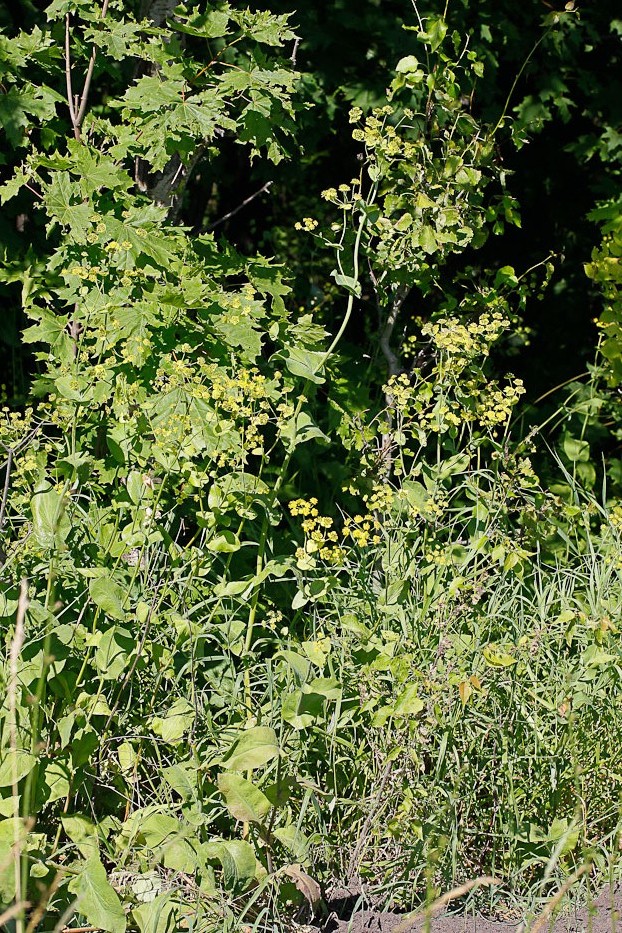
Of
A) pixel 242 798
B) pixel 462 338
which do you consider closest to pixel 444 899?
pixel 242 798

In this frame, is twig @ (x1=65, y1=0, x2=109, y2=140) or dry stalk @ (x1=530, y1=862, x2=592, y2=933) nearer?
dry stalk @ (x1=530, y1=862, x2=592, y2=933)

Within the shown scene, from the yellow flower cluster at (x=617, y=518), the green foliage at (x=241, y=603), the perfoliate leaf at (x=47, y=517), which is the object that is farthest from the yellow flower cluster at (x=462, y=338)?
the perfoliate leaf at (x=47, y=517)

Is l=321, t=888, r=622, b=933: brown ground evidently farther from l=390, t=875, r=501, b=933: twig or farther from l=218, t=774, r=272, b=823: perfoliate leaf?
l=218, t=774, r=272, b=823: perfoliate leaf

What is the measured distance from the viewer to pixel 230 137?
15.4 feet

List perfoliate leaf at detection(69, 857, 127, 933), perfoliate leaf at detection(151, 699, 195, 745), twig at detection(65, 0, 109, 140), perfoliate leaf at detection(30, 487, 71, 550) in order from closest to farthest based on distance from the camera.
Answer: perfoliate leaf at detection(69, 857, 127, 933) < perfoliate leaf at detection(151, 699, 195, 745) < perfoliate leaf at detection(30, 487, 71, 550) < twig at detection(65, 0, 109, 140)

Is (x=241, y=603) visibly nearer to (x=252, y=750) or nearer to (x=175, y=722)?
(x=175, y=722)

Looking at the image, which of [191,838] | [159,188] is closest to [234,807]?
[191,838]

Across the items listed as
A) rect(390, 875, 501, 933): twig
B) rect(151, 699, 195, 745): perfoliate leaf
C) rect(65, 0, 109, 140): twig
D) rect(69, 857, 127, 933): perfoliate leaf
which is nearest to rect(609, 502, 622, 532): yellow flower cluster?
rect(390, 875, 501, 933): twig

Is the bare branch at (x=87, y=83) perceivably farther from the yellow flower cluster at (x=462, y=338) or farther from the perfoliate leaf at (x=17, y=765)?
the perfoliate leaf at (x=17, y=765)

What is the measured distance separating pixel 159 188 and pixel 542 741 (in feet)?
7.55

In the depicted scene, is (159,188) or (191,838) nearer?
(191,838)

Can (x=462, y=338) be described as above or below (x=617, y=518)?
above

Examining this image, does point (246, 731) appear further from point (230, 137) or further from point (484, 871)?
point (230, 137)

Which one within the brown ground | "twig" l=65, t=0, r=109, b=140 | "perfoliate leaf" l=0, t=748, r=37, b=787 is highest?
"twig" l=65, t=0, r=109, b=140
